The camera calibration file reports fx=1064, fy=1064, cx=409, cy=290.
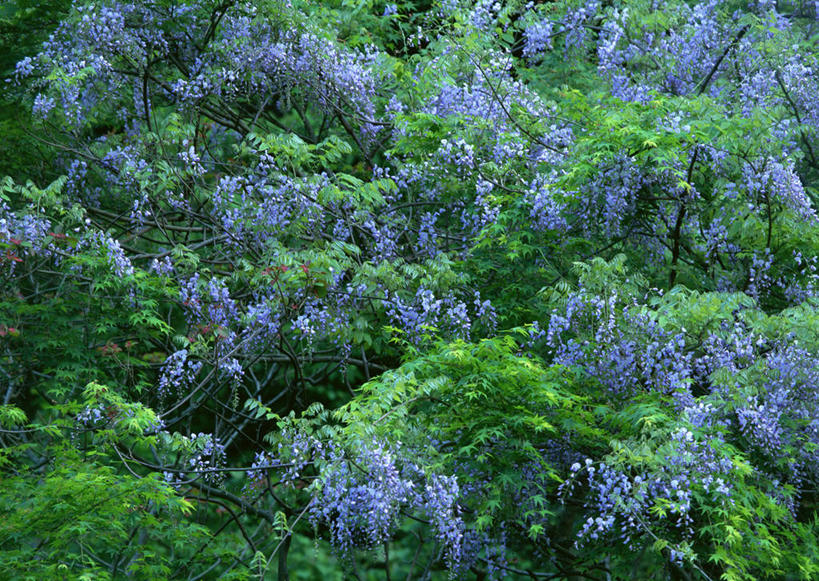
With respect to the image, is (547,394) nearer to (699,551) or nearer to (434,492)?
(434,492)

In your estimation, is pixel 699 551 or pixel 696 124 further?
pixel 696 124

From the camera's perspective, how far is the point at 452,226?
34.0 ft

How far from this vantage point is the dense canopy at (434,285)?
7145mm

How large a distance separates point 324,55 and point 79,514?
490 cm

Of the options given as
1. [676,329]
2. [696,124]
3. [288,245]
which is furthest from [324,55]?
[676,329]

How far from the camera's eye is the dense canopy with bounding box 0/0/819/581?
714 centimetres

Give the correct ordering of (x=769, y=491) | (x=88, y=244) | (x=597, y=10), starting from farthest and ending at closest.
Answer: (x=597, y=10)
(x=88, y=244)
(x=769, y=491)

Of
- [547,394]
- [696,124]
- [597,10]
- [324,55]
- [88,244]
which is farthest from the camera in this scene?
[597,10]

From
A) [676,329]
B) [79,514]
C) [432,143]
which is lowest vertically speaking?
[79,514]

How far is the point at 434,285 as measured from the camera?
8594 mm

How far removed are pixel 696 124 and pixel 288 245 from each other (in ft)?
12.0

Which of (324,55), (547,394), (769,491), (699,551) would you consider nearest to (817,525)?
(769,491)

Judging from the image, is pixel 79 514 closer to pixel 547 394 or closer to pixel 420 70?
pixel 547 394

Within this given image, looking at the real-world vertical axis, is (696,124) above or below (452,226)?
above
